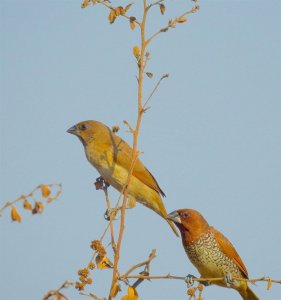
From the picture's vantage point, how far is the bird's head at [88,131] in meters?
6.11

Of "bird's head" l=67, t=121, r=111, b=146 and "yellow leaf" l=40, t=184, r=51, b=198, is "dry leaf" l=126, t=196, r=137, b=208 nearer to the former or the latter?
"bird's head" l=67, t=121, r=111, b=146

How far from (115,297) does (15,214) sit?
75 cm

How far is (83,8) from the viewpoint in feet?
8.86

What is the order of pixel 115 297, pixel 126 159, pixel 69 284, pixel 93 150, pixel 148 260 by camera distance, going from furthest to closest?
pixel 93 150, pixel 126 159, pixel 148 260, pixel 115 297, pixel 69 284

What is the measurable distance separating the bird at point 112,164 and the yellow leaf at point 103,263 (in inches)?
115

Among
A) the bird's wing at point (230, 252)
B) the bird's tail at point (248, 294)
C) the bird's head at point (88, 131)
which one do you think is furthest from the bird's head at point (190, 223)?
the bird's head at point (88, 131)

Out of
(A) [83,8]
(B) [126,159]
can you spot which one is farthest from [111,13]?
(B) [126,159]

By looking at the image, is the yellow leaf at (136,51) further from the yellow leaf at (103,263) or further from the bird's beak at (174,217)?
the bird's beak at (174,217)

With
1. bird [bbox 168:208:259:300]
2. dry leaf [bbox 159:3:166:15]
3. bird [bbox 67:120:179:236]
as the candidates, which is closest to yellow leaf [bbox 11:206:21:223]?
dry leaf [bbox 159:3:166:15]

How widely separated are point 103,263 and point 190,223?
10.7ft

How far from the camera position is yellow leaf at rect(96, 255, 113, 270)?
2.57 metres

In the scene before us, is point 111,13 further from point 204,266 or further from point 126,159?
point 204,266

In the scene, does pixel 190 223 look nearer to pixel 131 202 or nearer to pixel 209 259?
pixel 209 259

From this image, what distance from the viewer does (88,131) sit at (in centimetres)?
627
